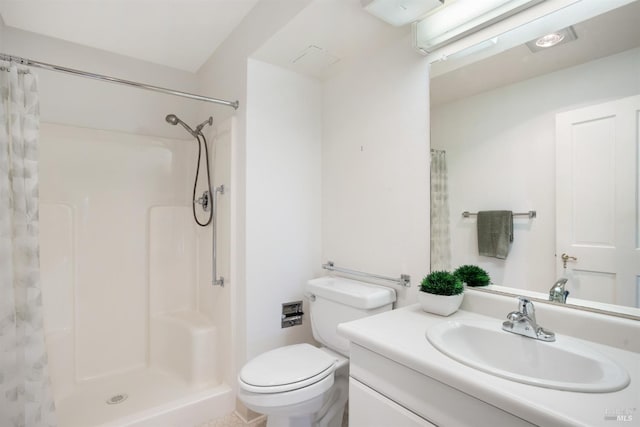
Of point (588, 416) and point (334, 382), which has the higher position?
point (588, 416)

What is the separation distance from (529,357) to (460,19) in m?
1.30

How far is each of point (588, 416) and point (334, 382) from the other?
1111mm

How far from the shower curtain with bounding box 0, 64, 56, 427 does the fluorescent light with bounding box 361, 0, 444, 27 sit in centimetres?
156

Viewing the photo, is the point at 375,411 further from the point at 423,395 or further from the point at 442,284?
the point at 442,284

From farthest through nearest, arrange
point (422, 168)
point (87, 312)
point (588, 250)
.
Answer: point (87, 312), point (422, 168), point (588, 250)

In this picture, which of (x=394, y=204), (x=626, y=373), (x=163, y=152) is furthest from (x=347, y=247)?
(x=163, y=152)

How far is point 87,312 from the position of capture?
2.20 meters

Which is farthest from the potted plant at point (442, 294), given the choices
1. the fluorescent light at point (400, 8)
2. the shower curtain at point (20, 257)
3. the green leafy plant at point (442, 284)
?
the shower curtain at point (20, 257)

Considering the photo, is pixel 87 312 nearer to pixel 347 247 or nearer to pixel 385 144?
pixel 347 247

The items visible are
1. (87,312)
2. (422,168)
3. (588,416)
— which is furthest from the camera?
(87,312)

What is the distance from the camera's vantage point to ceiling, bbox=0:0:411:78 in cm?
156

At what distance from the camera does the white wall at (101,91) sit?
207cm

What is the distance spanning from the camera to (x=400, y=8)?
134 centimetres

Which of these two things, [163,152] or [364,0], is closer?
[364,0]
